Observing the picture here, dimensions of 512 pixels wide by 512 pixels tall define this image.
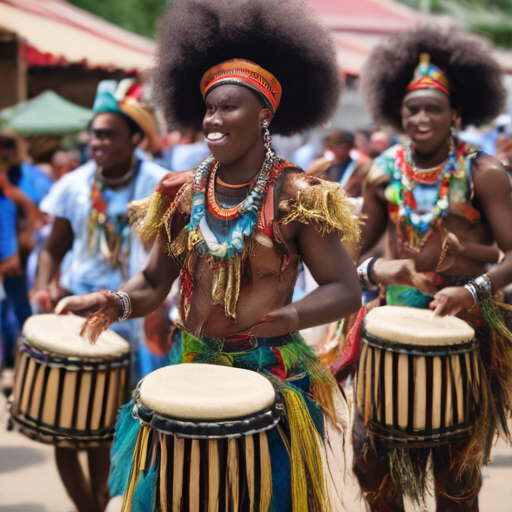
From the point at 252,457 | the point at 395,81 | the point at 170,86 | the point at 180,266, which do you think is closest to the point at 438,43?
the point at 395,81

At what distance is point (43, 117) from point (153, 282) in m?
11.8

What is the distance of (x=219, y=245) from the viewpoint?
2.83 m

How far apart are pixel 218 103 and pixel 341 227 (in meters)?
0.63

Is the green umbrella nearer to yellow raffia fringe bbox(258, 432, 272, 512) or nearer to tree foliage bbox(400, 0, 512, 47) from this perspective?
Answer: yellow raffia fringe bbox(258, 432, 272, 512)

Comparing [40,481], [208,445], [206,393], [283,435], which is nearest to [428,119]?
[283,435]

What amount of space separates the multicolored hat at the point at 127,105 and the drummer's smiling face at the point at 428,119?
174cm

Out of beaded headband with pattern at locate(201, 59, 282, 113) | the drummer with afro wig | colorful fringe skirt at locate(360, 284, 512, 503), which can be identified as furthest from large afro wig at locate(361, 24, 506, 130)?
beaded headband with pattern at locate(201, 59, 282, 113)

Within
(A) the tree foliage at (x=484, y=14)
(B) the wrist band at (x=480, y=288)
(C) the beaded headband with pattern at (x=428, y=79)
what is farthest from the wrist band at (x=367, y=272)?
(A) the tree foliage at (x=484, y=14)

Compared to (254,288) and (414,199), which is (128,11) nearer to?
(414,199)

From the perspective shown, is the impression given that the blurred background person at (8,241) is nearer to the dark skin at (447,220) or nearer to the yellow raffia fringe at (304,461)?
the dark skin at (447,220)

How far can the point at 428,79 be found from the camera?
4477mm

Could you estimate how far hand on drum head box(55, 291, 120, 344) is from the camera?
2932 mm

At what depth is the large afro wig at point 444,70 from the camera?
4684 mm

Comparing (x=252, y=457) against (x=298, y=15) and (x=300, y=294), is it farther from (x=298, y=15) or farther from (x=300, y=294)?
(x=300, y=294)
